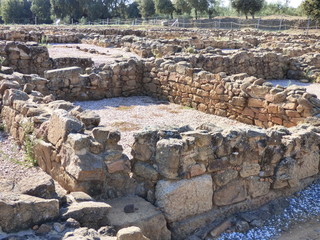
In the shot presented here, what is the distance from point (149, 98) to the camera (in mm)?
12438

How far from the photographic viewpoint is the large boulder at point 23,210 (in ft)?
12.2

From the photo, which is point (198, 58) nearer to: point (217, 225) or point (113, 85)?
point (113, 85)

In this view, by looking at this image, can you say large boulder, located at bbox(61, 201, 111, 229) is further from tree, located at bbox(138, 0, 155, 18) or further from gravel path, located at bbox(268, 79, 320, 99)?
tree, located at bbox(138, 0, 155, 18)

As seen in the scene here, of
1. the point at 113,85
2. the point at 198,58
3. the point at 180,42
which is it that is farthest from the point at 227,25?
the point at 113,85

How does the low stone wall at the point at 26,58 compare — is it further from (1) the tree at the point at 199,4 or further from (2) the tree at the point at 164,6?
(2) the tree at the point at 164,6

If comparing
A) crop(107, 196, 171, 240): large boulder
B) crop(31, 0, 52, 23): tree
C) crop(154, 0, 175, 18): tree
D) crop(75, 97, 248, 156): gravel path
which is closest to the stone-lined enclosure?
crop(107, 196, 171, 240): large boulder

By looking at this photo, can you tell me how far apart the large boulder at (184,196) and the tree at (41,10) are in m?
74.6

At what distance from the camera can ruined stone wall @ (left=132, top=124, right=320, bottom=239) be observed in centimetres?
508

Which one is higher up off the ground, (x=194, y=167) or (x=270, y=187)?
(x=194, y=167)

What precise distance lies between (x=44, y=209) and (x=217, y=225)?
7.95 ft

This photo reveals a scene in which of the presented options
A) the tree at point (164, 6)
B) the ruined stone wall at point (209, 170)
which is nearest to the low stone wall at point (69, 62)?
the ruined stone wall at point (209, 170)

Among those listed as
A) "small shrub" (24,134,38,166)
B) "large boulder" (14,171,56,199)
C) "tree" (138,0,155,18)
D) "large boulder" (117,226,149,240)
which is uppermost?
"tree" (138,0,155,18)

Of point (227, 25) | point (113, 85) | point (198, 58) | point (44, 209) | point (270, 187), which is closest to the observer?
point (44, 209)

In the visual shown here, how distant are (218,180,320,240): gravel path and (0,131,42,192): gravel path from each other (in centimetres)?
302
